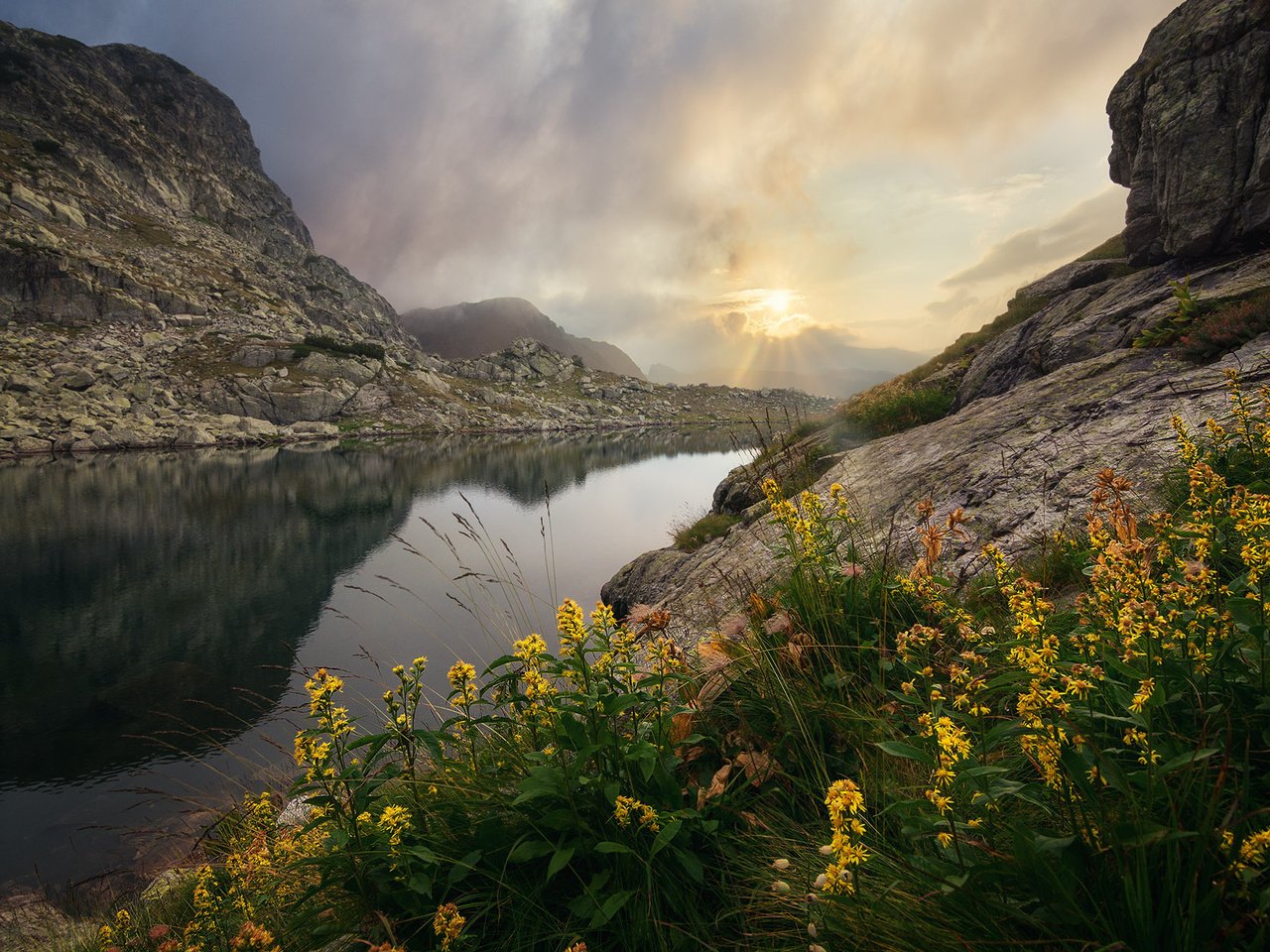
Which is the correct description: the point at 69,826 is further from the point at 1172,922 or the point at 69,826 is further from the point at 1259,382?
the point at 1259,382

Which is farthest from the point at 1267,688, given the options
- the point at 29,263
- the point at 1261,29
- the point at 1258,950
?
the point at 29,263

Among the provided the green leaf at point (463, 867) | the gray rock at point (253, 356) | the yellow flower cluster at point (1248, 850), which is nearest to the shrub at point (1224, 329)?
the yellow flower cluster at point (1248, 850)

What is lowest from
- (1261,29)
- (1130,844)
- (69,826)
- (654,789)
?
(69,826)

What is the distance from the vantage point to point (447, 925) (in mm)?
2674

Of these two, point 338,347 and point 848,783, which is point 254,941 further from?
point 338,347

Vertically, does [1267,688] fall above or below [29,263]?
below

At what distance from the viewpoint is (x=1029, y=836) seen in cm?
199

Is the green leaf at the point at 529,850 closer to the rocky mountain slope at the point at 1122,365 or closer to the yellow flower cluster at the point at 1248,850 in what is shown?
the yellow flower cluster at the point at 1248,850

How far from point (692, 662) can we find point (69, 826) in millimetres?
15509

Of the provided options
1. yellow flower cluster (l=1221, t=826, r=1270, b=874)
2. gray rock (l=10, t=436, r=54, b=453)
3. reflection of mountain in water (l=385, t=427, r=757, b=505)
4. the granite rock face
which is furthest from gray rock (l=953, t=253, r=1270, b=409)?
gray rock (l=10, t=436, r=54, b=453)

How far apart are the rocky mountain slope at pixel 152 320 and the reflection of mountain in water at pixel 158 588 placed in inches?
1252

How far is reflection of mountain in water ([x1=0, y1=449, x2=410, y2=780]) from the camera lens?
15.6 m

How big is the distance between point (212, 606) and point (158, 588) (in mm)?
4664

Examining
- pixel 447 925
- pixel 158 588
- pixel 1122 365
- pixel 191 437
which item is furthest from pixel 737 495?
pixel 191 437
